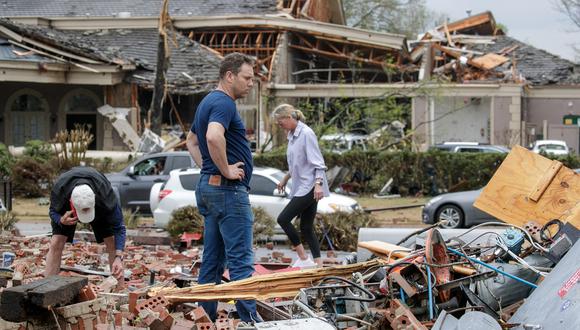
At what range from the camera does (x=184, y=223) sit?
14.8 m

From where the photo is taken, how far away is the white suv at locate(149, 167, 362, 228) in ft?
54.3

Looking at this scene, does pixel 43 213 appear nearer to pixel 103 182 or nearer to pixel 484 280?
pixel 103 182

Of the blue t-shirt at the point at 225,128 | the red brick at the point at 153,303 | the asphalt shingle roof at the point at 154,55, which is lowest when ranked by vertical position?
the red brick at the point at 153,303

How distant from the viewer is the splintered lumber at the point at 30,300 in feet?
19.1

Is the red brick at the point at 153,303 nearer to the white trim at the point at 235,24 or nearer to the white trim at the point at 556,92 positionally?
the white trim at the point at 235,24

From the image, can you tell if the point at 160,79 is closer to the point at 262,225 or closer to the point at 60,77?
the point at 60,77

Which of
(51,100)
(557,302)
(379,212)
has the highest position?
(51,100)

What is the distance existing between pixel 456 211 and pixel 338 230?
17.6ft

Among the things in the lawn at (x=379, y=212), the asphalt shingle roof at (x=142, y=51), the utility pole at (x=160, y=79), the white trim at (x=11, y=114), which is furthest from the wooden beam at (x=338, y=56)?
the lawn at (x=379, y=212)

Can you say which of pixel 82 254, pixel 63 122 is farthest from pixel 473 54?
pixel 82 254

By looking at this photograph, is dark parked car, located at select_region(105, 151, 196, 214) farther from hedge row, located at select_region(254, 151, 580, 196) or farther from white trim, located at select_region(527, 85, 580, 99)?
white trim, located at select_region(527, 85, 580, 99)

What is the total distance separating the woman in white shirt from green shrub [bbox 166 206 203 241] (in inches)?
177

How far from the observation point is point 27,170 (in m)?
25.0

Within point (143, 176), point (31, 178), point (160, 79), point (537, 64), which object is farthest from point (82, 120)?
point (537, 64)
